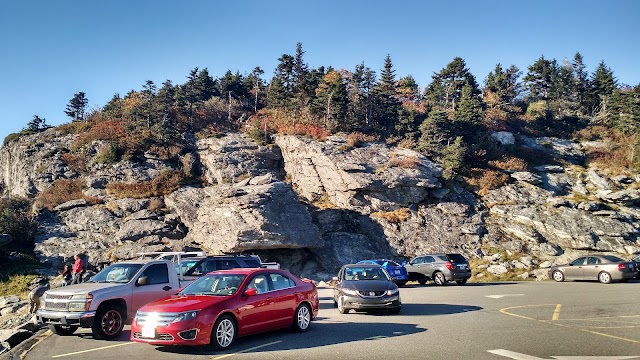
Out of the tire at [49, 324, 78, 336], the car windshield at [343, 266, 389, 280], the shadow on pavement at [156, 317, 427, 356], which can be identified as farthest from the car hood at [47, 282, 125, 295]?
the car windshield at [343, 266, 389, 280]

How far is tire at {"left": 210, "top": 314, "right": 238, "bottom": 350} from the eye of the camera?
8.67 m

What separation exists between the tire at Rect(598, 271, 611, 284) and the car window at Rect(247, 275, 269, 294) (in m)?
20.1

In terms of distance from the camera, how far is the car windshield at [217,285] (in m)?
9.64

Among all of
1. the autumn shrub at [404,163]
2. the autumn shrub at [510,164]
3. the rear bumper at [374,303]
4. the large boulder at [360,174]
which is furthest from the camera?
the autumn shrub at [510,164]

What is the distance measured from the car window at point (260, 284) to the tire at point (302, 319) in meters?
1.11

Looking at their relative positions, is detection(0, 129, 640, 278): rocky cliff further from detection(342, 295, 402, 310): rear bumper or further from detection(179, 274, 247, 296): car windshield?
detection(179, 274, 247, 296): car windshield

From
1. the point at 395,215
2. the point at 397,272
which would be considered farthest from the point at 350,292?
the point at 395,215

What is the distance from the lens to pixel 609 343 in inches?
353

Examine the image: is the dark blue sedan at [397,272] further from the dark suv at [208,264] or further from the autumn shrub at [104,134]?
the autumn shrub at [104,134]

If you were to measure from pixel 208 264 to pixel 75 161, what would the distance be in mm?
27909

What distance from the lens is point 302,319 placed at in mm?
10828

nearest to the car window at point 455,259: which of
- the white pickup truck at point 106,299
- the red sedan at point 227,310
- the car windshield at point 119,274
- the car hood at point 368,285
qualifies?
the car hood at point 368,285

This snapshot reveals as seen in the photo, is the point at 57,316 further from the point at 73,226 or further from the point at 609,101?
the point at 609,101

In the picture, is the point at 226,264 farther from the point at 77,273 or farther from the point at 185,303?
the point at 185,303
